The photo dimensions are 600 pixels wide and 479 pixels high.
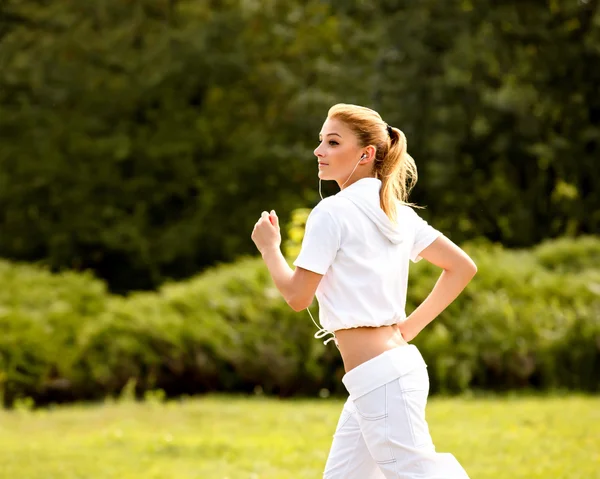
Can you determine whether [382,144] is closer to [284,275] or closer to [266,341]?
[284,275]

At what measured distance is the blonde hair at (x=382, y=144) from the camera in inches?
124

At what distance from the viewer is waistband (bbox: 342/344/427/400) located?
2977mm

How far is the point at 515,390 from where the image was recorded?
9.34m

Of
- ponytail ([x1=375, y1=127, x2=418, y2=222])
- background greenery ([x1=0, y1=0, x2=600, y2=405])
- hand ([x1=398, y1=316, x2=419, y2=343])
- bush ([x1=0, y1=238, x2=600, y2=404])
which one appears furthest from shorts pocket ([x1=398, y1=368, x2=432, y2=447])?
bush ([x1=0, y1=238, x2=600, y2=404])

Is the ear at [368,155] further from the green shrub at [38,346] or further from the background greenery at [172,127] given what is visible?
the background greenery at [172,127]

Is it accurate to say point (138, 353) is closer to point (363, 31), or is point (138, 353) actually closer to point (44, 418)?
point (44, 418)

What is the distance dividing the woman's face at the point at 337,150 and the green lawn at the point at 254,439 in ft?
10.4

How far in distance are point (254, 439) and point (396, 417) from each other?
434 cm

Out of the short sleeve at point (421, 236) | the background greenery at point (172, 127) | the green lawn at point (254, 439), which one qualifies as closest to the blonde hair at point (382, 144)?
the short sleeve at point (421, 236)

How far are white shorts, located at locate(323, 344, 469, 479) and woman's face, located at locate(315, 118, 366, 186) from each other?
0.63m

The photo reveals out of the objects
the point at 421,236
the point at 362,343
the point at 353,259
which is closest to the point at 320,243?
the point at 353,259

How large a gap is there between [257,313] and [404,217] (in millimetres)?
6690

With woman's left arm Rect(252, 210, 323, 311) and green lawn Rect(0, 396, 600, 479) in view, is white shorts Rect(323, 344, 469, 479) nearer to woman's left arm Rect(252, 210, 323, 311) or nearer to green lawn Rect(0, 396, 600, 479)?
woman's left arm Rect(252, 210, 323, 311)

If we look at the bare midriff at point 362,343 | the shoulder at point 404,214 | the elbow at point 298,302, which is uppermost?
the shoulder at point 404,214
